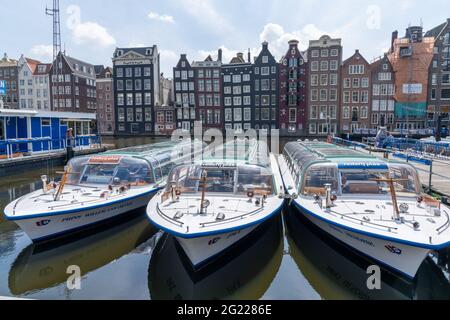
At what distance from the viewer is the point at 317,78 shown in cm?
6312

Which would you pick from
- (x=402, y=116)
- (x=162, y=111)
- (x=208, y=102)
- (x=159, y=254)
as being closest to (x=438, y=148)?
(x=159, y=254)

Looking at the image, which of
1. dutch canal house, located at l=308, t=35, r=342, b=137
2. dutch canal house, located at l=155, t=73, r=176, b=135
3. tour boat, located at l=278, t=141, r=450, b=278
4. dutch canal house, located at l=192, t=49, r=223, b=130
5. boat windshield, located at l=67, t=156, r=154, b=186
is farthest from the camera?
Result: dutch canal house, located at l=155, t=73, r=176, b=135

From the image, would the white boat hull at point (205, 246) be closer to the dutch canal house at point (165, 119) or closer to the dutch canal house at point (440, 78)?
the dutch canal house at point (440, 78)

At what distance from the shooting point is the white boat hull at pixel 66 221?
32.5 ft

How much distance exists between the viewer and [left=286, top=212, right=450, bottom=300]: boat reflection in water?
25.5ft

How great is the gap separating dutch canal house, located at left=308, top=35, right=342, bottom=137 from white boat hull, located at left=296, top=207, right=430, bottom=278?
5646 centimetres

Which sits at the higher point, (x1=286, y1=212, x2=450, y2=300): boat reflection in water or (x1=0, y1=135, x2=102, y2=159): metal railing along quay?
(x1=0, y1=135, x2=102, y2=159): metal railing along quay

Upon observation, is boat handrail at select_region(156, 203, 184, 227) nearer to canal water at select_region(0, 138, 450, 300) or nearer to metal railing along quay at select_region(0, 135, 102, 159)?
canal water at select_region(0, 138, 450, 300)

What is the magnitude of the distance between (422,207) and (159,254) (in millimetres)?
7611

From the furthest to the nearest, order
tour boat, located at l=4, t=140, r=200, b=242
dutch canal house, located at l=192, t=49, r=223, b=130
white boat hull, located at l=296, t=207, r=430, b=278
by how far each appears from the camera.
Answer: dutch canal house, located at l=192, t=49, r=223, b=130 → tour boat, located at l=4, t=140, r=200, b=242 → white boat hull, located at l=296, t=207, r=430, b=278

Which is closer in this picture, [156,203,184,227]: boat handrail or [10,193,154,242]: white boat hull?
[156,203,184,227]: boat handrail

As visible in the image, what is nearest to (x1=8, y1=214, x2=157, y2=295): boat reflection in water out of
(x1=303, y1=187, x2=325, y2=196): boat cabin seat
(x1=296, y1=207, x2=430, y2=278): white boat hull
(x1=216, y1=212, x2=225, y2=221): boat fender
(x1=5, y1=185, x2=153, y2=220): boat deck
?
(x1=5, y1=185, x2=153, y2=220): boat deck

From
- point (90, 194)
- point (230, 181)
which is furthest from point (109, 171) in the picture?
point (230, 181)

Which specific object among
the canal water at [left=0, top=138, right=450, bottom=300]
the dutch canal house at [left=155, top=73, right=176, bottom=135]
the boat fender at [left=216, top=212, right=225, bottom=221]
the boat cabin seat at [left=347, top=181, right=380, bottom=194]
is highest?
the dutch canal house at [left=155, top=73, right=176, bottom=135]
